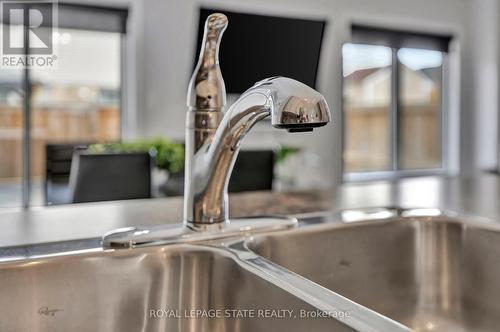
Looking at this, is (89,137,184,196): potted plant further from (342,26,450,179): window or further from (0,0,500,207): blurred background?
(342,26,450,179): window

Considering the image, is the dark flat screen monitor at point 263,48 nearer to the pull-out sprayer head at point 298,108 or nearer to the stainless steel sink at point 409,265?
the stainless steel sink at point 409,265

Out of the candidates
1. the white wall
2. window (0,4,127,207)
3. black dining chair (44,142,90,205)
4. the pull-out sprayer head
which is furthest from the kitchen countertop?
the white wall

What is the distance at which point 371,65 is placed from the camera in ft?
14.6

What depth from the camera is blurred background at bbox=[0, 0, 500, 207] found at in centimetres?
323

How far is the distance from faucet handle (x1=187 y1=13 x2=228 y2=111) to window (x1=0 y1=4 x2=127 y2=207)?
9.23ft

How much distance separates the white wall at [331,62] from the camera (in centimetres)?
351

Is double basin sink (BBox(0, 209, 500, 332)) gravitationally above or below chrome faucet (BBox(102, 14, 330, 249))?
below

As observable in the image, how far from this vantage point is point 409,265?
745mm


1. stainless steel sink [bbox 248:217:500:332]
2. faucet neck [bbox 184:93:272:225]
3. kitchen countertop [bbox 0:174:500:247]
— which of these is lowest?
stainless steel sink [bbox 248:217:500:332]

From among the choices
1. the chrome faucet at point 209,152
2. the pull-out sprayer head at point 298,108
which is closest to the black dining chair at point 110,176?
the chrome faucet at point 209,152

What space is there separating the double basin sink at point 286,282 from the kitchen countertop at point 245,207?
0.34 ft

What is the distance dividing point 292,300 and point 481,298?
40cm

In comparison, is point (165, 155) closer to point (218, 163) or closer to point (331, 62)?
point (218, 163)

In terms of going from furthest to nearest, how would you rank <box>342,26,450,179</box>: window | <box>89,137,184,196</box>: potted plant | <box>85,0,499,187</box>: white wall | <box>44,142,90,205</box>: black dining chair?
<box>342,26,450,179</box>: window < <box>85,0,499,187</box>: white wall < <box>44,142,90,205</box>: black dining chair < <box>89,137,184,196</box>: potted plant
